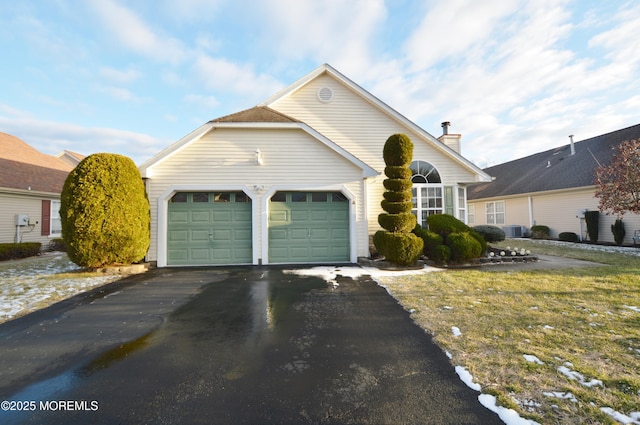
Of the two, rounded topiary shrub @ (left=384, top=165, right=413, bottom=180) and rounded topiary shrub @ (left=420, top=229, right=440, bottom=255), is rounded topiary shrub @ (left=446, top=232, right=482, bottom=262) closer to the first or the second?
rounded topiary shrub @ (left=420, top=229, right=440, bottom=255)

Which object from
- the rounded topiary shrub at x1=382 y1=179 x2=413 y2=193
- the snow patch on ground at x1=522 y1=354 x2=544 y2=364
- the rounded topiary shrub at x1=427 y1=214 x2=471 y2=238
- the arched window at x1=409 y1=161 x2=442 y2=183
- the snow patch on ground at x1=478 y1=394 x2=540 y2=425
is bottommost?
the snow patch on ground at x1=478 y1=394 x2=540 y2=425

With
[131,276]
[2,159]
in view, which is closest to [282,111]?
[131,276]

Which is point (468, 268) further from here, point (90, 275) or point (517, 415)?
point (90, 275)

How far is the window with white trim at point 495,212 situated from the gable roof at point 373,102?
1163 centimetres

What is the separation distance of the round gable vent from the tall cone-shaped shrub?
4.18 meters

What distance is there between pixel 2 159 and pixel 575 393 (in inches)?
860

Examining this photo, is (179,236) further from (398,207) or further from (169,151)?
(398,207)

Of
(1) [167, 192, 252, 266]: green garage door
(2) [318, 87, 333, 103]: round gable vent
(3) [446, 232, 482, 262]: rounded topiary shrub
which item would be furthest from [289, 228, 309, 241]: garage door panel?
(2) [318, 87, 333, 103]: round gable vent

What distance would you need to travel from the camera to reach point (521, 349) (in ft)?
11.1

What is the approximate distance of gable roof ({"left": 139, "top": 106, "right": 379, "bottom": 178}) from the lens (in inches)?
366

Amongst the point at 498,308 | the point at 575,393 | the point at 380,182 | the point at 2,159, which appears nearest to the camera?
the point at 575,393

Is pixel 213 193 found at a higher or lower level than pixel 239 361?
higher

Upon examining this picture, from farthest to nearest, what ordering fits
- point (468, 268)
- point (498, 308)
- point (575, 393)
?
point (468, 268)
point (498, 308)
point (575, 393)

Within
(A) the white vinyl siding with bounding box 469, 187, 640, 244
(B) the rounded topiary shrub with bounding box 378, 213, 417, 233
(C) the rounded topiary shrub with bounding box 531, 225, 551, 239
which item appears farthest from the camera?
(C) the rounded topiary shrub with bounding box 531, 225, 551, 239
